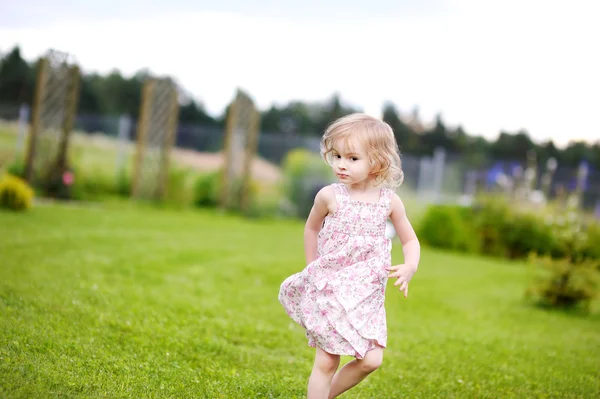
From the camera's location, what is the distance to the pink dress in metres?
2.97

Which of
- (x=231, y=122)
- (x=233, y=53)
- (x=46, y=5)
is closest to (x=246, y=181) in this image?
(x=231, y=122)

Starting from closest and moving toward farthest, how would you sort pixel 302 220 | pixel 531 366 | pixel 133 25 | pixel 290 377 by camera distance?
pixel 290 377
pixel 531 366
pixel 133 25
pixel 302 220

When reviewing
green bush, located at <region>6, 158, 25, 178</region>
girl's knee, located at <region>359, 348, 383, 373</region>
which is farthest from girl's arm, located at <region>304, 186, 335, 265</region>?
green bush, located at <region>6, 158, 25, 178</region>

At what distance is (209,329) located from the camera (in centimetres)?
488

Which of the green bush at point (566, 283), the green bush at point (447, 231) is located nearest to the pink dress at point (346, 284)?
the green bush at point (566, 283)

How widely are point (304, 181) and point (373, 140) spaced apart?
12939 mm

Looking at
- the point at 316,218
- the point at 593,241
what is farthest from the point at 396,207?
the point at 593,241

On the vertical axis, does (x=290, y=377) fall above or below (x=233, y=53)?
below

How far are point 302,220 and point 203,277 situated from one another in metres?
8.83

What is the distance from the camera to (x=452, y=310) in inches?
289

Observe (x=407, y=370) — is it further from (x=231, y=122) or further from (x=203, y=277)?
(x=231, y=122)

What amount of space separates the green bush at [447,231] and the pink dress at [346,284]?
11550 mm

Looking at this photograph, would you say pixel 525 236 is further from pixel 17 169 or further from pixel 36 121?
pixel 17 169

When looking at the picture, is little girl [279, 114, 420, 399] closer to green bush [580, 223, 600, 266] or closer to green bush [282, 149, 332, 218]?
green bush [580, 223, 600, 266]
